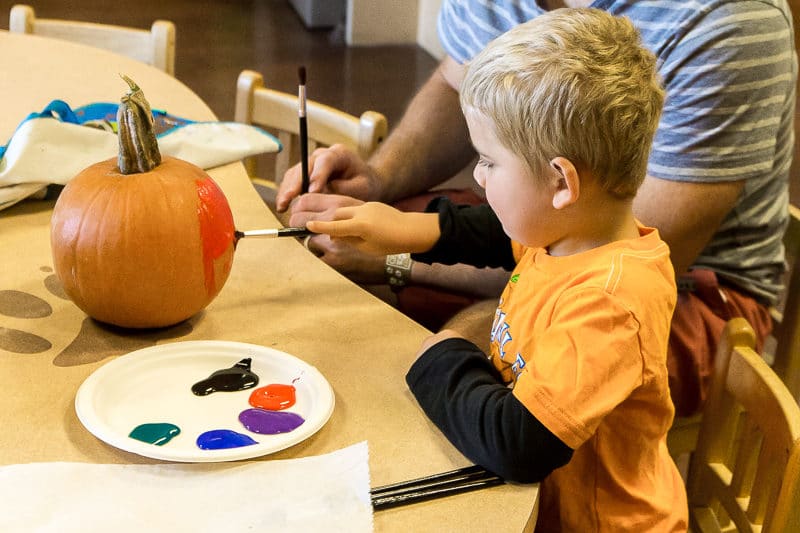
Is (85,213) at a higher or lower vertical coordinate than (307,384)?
higher

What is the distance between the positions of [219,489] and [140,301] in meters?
0.27

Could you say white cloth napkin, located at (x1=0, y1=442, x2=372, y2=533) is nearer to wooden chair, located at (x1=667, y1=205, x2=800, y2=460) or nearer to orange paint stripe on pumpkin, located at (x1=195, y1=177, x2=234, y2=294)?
orange paint stripe on pumpkin, located at (x1=195, y1=177, x2=234, y2=294)

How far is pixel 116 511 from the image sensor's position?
2.47ft

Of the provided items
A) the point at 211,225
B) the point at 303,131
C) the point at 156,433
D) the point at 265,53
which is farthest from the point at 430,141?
the point at 265,53

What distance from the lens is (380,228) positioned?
113 cm

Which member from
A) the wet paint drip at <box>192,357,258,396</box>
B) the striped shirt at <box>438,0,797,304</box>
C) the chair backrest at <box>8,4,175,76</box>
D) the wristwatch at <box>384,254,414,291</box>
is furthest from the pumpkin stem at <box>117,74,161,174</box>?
the chair backrest at <box>8,4,175,76</box>

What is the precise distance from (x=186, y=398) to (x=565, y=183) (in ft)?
1.44

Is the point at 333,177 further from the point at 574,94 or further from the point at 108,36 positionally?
the point at 108,36

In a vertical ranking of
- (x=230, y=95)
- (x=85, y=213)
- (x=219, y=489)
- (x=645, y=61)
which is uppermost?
(x=645, y=61)

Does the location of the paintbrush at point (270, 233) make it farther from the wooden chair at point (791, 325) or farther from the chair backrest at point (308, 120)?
the wooden chair at point (791, 325)

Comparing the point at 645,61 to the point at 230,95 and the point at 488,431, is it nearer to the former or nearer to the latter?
the point at 488,431

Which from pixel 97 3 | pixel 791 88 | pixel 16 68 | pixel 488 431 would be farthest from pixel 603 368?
pixel 97 3

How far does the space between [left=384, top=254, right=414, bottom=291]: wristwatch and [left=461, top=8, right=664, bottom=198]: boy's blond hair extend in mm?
633

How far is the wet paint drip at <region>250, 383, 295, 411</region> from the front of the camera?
2.94 ft
